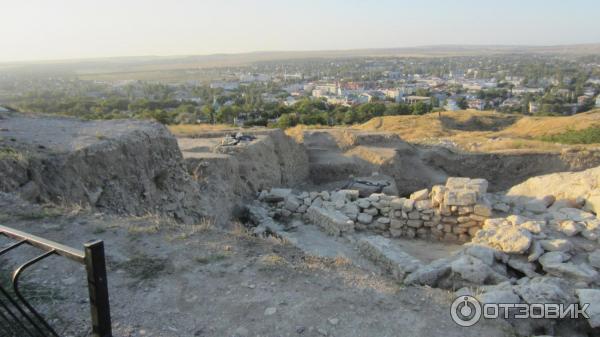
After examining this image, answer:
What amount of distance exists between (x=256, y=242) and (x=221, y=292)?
138 centimetres

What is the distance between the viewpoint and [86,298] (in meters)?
3.78

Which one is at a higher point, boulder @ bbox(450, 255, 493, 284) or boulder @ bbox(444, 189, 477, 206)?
boulder @ bbox(444, 189, 477, 206)

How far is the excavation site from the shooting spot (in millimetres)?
3732

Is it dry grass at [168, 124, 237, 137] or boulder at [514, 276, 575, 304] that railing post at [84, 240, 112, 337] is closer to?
boulder at [514, 276, 575, 304]

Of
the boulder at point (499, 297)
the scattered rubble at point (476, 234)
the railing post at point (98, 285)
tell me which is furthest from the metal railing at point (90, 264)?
the scattered rubble at point (476, 234)

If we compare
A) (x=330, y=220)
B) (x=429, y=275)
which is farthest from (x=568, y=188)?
(x=429, y=275)

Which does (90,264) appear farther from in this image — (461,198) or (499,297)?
(461,198)

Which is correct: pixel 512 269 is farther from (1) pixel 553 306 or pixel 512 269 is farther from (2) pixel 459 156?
(2) pixel 459 156

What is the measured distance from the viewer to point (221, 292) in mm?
4086

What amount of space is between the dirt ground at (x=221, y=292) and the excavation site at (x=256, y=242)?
18 millimetres

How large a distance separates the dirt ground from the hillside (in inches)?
658

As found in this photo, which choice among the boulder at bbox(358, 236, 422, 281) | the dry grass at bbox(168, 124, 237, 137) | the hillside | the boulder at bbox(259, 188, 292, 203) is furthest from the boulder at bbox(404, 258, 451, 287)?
the hillside

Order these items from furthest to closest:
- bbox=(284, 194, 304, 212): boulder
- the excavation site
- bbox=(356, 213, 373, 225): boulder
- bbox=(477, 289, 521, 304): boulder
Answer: bbox=(284, 194, 304, 212): boulder → bbox=(356, 213, 373, 225): boulder → bbox=(477, 289, 521, 304): boulder → the excavation site

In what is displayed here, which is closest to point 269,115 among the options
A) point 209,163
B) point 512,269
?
point 209,163
